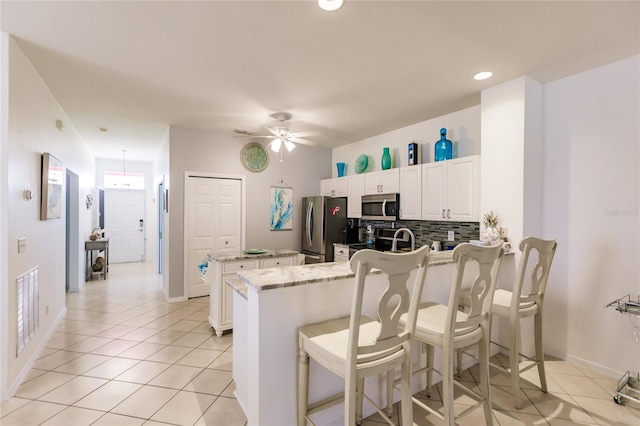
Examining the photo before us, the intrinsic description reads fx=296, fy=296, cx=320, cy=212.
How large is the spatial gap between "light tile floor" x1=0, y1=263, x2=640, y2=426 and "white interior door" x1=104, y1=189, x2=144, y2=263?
16.8ft

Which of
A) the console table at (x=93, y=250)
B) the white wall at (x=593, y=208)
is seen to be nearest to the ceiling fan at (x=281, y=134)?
the white wall at (x=593, y=208)

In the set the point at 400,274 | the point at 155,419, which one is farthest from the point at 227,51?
the point at 155,419

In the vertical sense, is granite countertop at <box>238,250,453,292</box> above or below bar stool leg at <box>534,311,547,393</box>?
above

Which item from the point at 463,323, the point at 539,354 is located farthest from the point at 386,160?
the point at 463,323

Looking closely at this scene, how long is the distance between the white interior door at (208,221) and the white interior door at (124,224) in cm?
478

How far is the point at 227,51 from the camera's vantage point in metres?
2.43

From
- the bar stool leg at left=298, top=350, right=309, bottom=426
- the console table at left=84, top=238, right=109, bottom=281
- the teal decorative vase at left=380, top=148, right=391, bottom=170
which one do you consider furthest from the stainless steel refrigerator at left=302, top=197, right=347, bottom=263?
the console table at left=84, top=238, right=109, bottom=281

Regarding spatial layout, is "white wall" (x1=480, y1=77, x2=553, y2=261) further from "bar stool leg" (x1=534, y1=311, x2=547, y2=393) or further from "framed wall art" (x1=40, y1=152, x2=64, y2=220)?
"framed wall art" (x1=40, y1=152, x2=64, y2=220)

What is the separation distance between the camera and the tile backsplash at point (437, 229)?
3662 millimetres

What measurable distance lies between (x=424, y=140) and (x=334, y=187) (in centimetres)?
190

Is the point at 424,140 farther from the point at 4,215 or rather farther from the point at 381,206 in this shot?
the point at 4,215

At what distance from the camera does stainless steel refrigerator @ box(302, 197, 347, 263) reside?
16.7 ft

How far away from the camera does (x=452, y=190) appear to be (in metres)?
3.52

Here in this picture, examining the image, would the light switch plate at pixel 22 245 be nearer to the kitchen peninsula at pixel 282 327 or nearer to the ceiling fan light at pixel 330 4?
the kitchen peninsula at pixel 282 327
